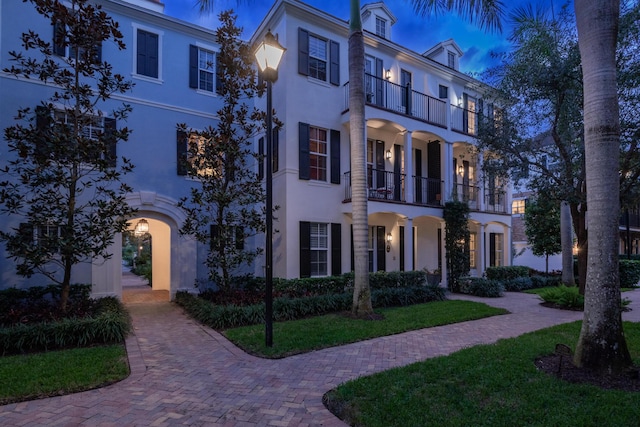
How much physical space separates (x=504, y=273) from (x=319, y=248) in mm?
8655

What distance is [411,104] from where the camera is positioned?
1386 cm

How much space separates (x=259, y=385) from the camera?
4.64 metres

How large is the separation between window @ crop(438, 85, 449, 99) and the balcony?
96cm

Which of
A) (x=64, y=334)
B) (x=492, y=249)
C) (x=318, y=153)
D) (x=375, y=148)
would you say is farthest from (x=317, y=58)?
(x=492, y=249)

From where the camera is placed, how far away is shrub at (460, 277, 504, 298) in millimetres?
12742

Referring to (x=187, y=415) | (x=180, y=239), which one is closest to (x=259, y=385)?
(x=187, y=415)

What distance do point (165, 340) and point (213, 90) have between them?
8.40m

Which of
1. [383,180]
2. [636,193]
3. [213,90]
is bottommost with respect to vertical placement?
[636,193]

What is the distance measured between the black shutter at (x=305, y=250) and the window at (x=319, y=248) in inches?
11.1

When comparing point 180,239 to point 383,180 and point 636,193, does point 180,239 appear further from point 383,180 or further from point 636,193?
point 636,193

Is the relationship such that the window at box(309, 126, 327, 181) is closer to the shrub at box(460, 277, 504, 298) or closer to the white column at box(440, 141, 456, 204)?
the white column at box(440, 141, 456, 204)

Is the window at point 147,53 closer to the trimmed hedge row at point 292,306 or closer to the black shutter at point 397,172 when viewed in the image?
the trimmed hedge row at point 292,306

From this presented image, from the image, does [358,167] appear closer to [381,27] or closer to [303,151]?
[303,151]

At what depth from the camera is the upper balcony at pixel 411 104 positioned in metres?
12.8
